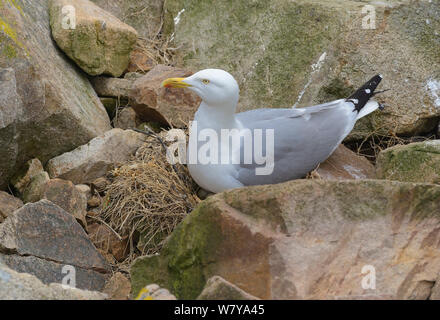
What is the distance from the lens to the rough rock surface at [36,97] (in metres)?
3.86

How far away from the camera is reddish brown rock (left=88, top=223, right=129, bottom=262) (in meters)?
4.02

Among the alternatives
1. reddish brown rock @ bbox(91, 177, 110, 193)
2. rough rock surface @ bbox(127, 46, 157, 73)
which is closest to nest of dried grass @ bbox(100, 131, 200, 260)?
reddish brown rock @ bbox(91, 177, 110, 193)

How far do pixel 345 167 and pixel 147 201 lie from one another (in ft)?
4.36

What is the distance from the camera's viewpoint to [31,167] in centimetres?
418

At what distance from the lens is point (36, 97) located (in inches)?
160

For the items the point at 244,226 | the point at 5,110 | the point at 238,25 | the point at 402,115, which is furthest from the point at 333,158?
the point at 5,110

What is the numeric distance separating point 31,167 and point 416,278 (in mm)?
2458

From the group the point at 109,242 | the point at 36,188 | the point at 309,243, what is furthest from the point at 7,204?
the point at 309,243

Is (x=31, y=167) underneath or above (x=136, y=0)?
underneath

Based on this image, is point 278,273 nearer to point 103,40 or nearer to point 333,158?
point 333,158

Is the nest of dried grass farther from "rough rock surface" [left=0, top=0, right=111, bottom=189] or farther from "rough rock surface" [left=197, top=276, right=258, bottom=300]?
"rough rock surface" [left=197, top=276, right=258, bottom=300]

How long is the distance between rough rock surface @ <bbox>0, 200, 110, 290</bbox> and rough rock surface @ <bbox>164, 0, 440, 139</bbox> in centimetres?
187

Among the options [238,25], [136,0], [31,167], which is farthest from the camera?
[136,0]

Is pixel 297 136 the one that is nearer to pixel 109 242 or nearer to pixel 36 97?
pixel 109 242
